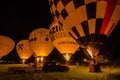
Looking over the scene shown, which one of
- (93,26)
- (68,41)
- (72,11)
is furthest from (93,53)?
(68,41)

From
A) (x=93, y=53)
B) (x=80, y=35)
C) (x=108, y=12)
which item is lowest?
(x=93, y=53)

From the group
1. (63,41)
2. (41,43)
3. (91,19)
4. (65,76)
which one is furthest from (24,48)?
(91,19)

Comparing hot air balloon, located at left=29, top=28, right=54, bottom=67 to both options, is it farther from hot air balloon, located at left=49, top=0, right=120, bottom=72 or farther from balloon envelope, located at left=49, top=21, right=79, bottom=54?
hot air balloon, located at left=49, top=0, right=120, bottom=72

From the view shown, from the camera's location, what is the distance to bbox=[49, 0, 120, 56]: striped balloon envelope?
12305 millimetres

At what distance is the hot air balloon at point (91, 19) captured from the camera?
40.4 ft

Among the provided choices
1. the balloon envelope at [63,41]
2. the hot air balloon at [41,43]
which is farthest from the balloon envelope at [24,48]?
the balloon envelope at [63,41]

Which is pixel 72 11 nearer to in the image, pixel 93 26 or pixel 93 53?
pixel 93 26

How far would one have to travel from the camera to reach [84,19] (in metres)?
12.7

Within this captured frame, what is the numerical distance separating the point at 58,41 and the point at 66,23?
31.9ft

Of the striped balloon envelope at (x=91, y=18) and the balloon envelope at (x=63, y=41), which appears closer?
the striped balloon envelope at (x=91, y=18)

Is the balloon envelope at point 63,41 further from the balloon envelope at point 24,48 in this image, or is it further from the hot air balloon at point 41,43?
the balloon envelope at point 24,48

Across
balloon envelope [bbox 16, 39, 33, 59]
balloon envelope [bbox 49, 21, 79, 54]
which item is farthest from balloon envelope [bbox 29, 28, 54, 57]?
balloon envelope [bbox 16, 39, 33, 59]

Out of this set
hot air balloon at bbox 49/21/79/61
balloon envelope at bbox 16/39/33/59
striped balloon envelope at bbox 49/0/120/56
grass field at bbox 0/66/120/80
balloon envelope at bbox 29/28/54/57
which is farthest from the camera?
balloon envelope at bbox 16/39/33/59

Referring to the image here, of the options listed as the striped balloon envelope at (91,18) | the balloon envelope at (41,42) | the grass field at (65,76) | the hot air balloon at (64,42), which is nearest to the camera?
the striped balloon envelope at (91,18)
